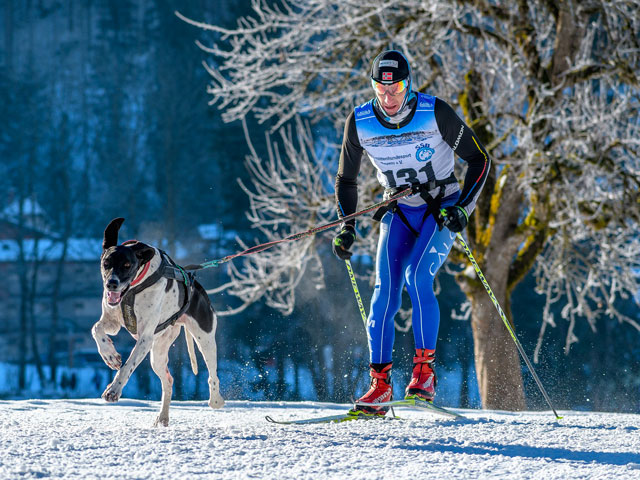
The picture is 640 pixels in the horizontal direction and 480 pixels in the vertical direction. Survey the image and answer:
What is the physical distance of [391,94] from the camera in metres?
4.90

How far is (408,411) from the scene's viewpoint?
23.5 feet

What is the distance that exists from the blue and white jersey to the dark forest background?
60.3 feet

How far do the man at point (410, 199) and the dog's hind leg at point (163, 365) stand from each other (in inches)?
53.4

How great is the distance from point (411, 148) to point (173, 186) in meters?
27.6

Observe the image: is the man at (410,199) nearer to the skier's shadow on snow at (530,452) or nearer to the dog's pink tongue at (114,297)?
the skier's shadow on snow at (530,452)

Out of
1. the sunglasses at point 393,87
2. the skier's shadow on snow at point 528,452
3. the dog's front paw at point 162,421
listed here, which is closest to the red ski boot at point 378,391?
the skier's shadow on snow at point 528,452

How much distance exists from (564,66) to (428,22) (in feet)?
6.99

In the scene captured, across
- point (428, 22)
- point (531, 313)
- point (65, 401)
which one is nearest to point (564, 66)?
point (428, 22)

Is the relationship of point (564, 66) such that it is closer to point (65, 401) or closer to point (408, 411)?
point (408, 411)

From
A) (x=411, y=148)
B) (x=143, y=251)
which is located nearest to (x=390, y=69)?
(x=411, y=148)

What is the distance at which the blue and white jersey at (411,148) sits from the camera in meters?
5.02

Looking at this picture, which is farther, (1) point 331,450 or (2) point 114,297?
(2) point 114,297

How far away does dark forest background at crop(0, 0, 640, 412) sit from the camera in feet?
90.3

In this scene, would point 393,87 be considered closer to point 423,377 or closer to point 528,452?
point 423,377
